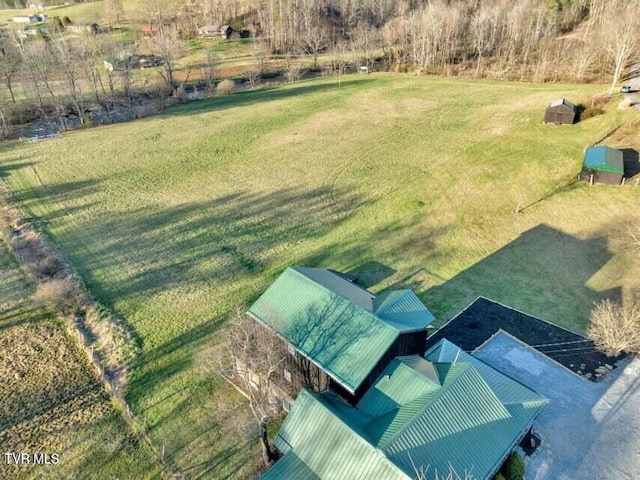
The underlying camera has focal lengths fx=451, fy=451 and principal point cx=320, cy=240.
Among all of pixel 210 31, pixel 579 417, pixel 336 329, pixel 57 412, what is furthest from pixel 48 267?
pixel 210 31

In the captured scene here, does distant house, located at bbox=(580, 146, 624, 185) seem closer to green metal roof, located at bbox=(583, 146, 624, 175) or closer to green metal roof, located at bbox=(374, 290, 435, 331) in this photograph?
green metal roof, located at bbox=(583, 146, 624, 175)

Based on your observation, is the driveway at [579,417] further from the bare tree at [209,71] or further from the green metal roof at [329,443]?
the bare tree at [209,71]

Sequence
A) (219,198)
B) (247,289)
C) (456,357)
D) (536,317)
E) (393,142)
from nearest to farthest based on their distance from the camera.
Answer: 1. (456,357)
2. (536,317)
3. (247,289)
4. (219,198)
5. (393,142)

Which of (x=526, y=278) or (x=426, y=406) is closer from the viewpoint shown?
(x=426, y=406)

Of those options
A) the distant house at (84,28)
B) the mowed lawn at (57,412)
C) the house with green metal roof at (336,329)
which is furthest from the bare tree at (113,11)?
the house with green metal roof at (336,329)

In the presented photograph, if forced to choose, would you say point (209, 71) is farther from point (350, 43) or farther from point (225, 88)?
point (350, 43)

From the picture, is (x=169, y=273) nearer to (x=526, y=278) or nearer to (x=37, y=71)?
(x=526, y=278)

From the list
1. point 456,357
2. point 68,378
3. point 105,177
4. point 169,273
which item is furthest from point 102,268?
point 456,357

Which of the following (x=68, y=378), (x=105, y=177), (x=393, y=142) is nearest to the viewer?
(x=68, y=378)
